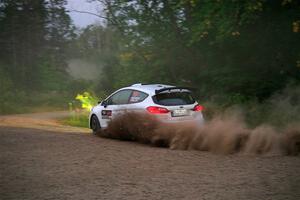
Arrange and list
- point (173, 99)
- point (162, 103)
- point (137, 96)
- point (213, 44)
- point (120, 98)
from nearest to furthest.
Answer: point (162, 103), point (173, 99), point (137, 96), point (120, 98), point (213, 44)

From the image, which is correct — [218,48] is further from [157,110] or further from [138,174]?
[138,174]

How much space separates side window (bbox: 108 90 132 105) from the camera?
1395 centimetres

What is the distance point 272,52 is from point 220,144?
29.5ft

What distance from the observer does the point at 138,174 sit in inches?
334

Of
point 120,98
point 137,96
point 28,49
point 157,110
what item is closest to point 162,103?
point 157,110

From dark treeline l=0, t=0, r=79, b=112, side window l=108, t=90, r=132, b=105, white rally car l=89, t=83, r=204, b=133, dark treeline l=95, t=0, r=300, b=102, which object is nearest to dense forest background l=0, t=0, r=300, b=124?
dark treeline l=95, t=0, r=300, b=102

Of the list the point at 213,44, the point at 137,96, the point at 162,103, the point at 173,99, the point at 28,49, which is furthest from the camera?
the point at 28,49

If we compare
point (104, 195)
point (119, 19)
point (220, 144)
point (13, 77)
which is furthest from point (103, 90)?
point (104, 195)

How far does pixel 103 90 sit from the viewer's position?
4688cm

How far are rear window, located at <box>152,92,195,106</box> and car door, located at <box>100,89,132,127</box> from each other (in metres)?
1.16

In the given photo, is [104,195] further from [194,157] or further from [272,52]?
[272,52]

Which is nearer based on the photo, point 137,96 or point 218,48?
point 137,96

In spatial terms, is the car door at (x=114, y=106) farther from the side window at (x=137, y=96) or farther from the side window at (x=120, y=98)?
the side window at (x=137, y=96)

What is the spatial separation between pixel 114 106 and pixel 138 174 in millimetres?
5942
